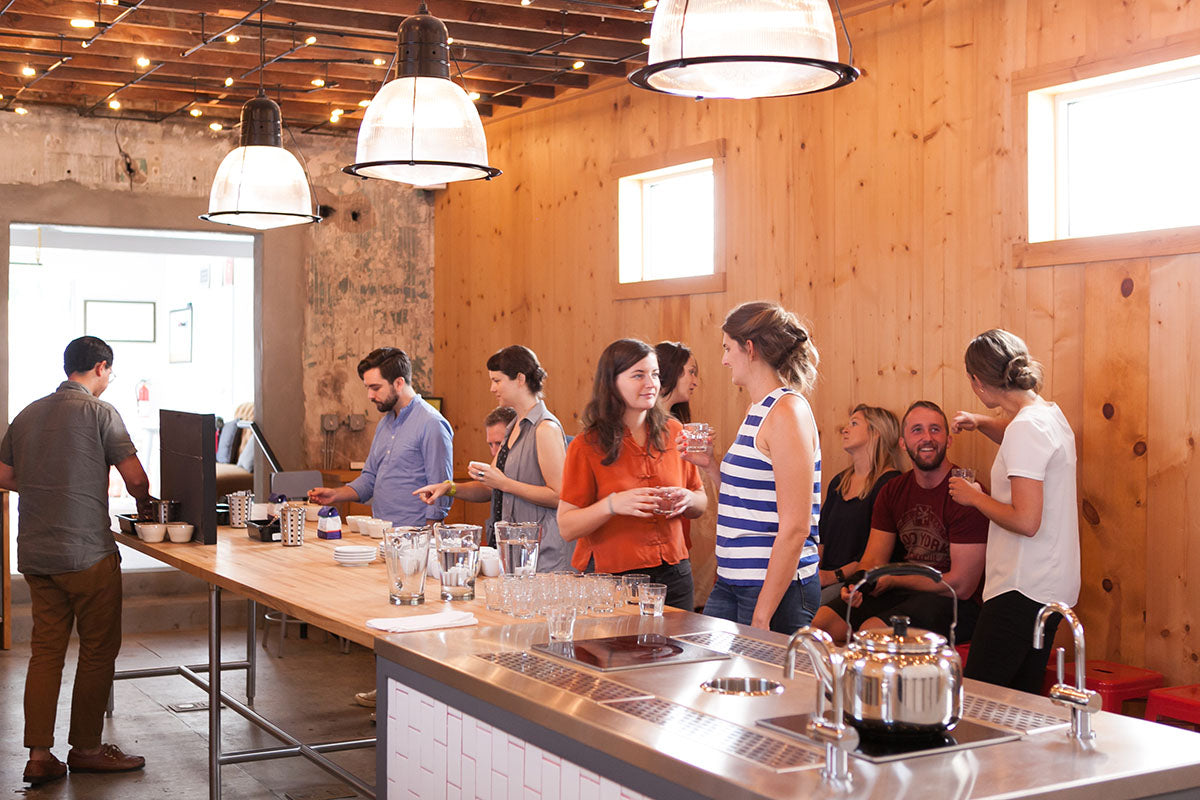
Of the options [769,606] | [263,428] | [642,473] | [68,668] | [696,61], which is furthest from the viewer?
[263,428]

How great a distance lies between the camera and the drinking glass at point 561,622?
109 inches

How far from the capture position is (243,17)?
5.95 metres

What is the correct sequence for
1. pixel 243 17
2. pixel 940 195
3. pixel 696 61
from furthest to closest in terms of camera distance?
pixel 243 17 < pixel 940 195 < pixel 696 61

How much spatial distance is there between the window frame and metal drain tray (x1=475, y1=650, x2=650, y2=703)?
4062 mm

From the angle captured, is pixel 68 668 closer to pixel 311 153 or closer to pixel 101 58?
pixel 101 58

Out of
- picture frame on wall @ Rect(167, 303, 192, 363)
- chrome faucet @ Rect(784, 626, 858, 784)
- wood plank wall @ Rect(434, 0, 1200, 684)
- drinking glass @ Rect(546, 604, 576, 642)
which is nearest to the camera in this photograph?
chrome faucet @ Rect(784, 626, 858, 784)

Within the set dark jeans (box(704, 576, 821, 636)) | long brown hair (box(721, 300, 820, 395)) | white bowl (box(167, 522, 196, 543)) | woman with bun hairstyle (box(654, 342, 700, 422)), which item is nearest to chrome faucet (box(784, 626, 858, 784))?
dark jeans (box(704, 576, 821, 636))

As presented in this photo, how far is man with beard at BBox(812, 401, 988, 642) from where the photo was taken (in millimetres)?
4723

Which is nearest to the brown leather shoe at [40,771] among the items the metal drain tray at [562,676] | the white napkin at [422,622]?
the white napkin at [422,622]

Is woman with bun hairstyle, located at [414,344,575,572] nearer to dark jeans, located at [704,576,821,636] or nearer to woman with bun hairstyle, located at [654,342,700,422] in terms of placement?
woman with bun hairstyle, located at [654,342,700,422]

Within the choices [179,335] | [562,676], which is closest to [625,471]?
[562,676]

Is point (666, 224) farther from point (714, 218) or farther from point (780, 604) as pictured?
point (780, 604)

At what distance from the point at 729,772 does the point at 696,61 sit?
1.32 meters

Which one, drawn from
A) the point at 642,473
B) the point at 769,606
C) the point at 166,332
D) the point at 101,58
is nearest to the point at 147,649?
the point at 101,58
